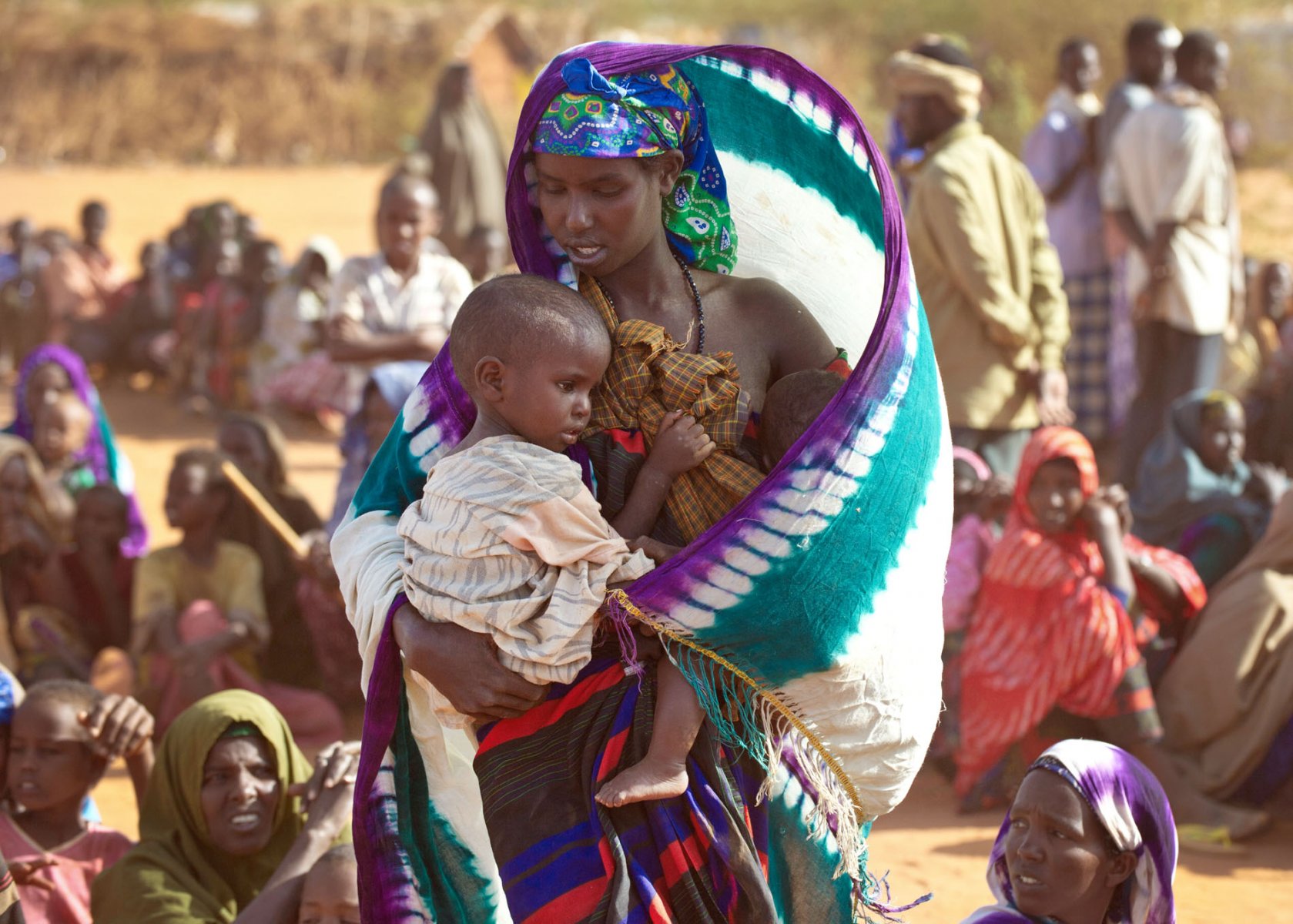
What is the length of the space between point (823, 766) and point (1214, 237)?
21.3 ft

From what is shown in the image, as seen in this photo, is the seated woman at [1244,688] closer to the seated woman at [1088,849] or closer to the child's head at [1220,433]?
the child's head at [1220,433]

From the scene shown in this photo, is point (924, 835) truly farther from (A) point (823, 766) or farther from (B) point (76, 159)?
(B) point (76, 159)

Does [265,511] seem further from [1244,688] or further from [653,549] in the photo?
[653,549]

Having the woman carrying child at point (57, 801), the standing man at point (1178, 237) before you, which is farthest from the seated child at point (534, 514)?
the standing man at point (1178, 237)

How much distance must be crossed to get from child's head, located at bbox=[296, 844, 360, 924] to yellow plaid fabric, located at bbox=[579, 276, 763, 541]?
1.40 metres

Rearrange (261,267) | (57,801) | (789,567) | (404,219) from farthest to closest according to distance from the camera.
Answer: (261,267) → (404,219) → (57,801) → (789,567)

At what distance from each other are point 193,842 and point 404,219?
3.92 metres

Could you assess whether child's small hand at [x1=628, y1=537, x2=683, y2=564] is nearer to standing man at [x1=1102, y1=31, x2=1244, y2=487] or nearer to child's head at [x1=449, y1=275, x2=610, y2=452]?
child's head at [x1=449, y1=275, x2=610, y2=452]

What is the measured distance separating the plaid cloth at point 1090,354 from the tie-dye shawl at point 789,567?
7.20m

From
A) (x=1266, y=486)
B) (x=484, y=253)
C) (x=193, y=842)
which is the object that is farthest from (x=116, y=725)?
(x=484, y=253)

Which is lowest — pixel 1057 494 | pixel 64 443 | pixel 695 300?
pixel 64 443

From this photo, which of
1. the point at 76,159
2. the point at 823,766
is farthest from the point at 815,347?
the point at 76,159

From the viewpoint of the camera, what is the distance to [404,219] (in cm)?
742

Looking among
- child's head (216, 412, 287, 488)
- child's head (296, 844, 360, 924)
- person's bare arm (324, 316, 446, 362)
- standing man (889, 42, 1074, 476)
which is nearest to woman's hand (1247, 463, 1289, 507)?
standing man (889, 42, 1074, 476)
